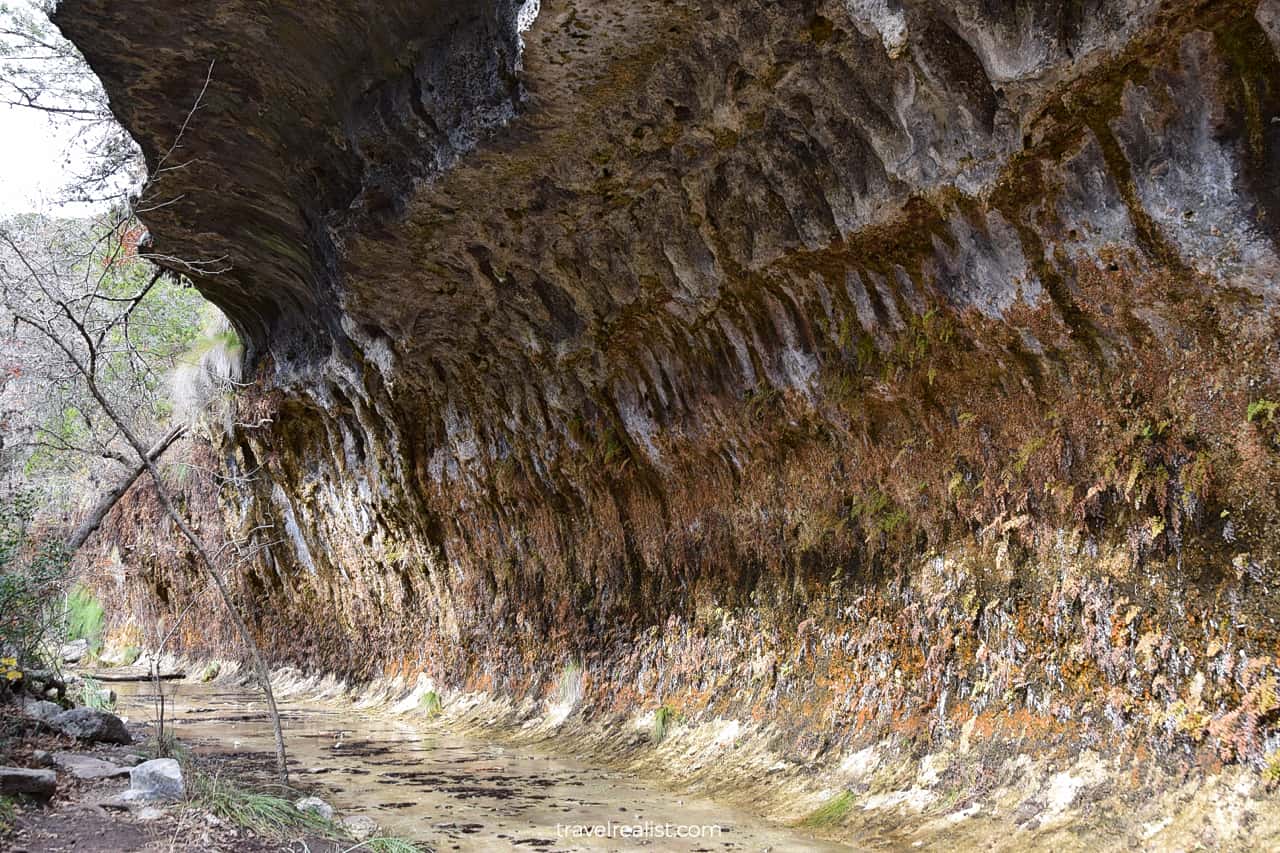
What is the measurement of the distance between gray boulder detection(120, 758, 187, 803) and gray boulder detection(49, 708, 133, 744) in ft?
5.81

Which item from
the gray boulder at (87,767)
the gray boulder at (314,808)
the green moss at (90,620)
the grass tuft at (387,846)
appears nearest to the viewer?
the grass tuft at (387,846)

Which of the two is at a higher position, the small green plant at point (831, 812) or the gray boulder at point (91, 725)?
the gray boulder at point (91, 725)

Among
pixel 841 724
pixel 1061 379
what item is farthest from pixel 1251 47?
pixel 841 724

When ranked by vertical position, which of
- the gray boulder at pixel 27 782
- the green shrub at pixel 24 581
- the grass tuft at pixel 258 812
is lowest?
the grass tuft at pixel 258 812

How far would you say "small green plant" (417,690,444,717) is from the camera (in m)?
12.6

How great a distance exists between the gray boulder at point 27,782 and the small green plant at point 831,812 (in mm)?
4629

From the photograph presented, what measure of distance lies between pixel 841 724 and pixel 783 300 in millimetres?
3456

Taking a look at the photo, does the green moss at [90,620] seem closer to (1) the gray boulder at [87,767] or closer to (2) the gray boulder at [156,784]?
(1) the gray boulder at [87,767]

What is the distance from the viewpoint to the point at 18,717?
259 inches

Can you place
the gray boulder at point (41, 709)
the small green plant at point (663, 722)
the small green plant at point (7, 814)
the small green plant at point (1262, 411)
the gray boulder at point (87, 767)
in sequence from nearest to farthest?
the small green plant at point (7, 814) < the small green plant at point (1262, 411) < the gray boulder at point (87, 767) < the gray boulder at point (41, 709) < the small green plant at point (663, 722)

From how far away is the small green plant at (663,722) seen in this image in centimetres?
858

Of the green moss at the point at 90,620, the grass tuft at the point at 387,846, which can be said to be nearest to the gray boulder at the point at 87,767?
the grass tuft at the point at 387,846

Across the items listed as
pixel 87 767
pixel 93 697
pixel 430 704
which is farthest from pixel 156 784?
pixel 430 704

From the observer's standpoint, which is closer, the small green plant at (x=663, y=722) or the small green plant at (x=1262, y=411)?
the small green plant at (x=1262, y=411)
